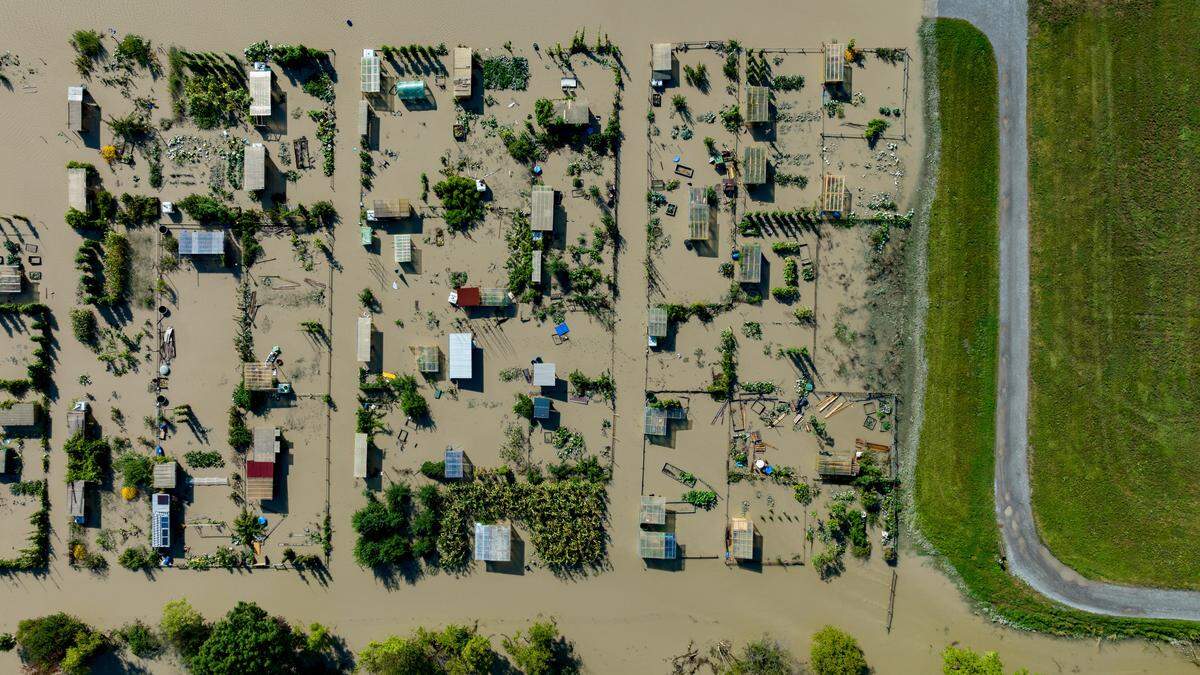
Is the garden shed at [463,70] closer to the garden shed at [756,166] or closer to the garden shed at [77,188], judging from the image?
the garden shed at [756,166]

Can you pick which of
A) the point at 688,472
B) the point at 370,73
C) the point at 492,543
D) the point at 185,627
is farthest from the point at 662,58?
the point at 185,627

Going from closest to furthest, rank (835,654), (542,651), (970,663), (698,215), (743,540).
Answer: (970,663), (835,654), (542,651), (743,540), (698,215)

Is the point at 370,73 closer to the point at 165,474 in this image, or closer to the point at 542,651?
the point at 165,474

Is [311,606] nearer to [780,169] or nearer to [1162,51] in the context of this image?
[780,169]

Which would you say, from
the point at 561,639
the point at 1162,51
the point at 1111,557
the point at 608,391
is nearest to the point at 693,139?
the point at 608,391

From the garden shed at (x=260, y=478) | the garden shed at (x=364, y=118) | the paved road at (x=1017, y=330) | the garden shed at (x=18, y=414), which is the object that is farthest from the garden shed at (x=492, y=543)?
the paved road at (x=1017, y=330)

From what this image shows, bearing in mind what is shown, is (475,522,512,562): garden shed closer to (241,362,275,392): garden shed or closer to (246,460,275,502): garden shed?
(246,460,275,502): garden shed
